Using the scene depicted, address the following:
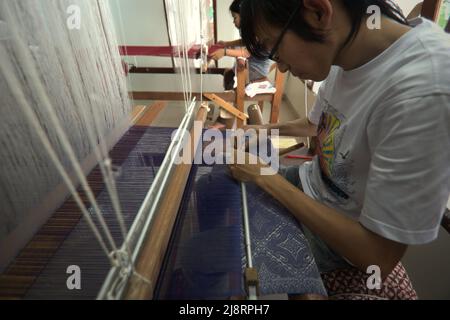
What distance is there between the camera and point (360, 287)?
75 cm

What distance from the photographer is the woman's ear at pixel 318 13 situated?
565 mm

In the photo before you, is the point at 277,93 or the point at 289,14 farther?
the point at 277,93

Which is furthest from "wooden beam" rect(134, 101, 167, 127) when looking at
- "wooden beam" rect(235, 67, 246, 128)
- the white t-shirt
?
"wooden beam" rect(235, 67, 246, 128)

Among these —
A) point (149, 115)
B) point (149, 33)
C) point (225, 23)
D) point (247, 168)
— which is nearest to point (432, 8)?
point (247, 168)

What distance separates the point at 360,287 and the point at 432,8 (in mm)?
1616

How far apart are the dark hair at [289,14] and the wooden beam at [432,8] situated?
1108 millimetres

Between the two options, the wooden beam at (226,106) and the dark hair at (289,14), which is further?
the wooden beam at (226,106)

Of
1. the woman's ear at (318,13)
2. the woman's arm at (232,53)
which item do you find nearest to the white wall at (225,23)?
the woman's arm at (232,53)

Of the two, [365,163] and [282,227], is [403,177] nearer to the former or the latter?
[365,163]

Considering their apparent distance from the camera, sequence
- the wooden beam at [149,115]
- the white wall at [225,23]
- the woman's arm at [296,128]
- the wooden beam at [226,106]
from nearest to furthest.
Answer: the wooden beam at [149,115] → the woman's arm at [296,128] → the wooden beam at [226,106] → the white wall at [225,23]

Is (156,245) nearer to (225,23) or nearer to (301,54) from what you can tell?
(301,54)

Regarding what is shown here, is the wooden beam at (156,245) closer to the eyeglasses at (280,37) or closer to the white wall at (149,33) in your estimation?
the eyeglasses at (280,37)

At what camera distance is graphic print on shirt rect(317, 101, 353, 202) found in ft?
2.51
